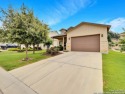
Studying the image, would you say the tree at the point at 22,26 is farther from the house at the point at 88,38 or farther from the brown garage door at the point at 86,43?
the brown garage door at the point at 86,43

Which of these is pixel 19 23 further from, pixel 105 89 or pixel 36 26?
pixel 105 89

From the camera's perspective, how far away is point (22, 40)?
939cm

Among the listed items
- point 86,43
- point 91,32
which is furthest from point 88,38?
point 91,32

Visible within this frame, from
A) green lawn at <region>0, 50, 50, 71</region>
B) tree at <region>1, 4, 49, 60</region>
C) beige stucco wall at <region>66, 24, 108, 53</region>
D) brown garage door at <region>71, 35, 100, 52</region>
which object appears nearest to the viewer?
green lawn at <region>0, 50, 50, 71</region>

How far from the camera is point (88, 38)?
526 inches

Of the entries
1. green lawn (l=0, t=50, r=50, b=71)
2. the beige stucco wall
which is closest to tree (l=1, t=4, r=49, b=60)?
green lawn (l=0, t=50, r=50, b=71)

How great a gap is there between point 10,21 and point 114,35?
5346 cm

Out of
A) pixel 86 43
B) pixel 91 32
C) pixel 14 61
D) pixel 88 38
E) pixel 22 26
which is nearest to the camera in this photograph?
pixel 22 26

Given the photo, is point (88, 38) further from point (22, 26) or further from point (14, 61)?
point (14, 61)

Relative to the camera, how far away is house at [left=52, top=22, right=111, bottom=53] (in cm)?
1202

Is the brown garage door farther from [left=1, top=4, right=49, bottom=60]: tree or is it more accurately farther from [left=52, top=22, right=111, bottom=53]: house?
[left=1, top=4, right=49, bottom=60]: tree

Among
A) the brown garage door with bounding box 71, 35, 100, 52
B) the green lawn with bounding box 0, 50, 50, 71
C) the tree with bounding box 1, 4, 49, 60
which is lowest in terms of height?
the green lawn with bounding box 0, 50, 50, 71

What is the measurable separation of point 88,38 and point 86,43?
32.6 inches

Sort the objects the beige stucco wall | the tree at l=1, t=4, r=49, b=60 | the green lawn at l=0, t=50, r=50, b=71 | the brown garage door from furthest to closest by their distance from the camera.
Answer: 1. the brown garage door
2. the beige stucco wall
3. the tree at l=1, t=4, r=49, b=60
4. the green lawn at l=0, t=50, r=50, b=71
